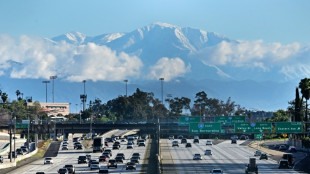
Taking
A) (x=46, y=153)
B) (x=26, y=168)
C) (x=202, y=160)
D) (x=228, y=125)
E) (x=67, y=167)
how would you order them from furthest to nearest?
(x=46, y=153), (x=228, y=125), (x=202, y=160), (x=26, y=168), (x=67, y=167)

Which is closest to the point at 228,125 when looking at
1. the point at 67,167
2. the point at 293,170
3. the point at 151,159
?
the point at 151,159

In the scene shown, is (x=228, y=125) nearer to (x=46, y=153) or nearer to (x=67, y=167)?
(x=46, y=153)

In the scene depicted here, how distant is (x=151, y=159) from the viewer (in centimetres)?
13725

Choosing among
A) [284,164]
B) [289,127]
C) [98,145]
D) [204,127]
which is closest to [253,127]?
[289,127]

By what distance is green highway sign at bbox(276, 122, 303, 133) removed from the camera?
140m

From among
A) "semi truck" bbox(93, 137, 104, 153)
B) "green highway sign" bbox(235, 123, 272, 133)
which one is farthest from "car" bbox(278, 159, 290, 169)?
"semi truck" bbox(93, 137, 104, 153)

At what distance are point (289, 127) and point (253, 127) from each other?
731 cm

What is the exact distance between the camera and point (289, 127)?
141m

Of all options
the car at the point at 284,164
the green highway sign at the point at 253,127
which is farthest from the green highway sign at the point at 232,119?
the car at the point at 284,164

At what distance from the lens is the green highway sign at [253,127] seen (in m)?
142

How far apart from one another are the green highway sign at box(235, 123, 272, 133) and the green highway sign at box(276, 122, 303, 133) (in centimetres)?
239

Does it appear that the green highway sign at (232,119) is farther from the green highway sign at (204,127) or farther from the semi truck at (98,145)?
the semi truck at (98,145)

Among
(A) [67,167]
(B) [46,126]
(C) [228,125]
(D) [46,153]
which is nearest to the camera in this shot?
(A) [67,167]

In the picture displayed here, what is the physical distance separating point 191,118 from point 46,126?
169 feet
